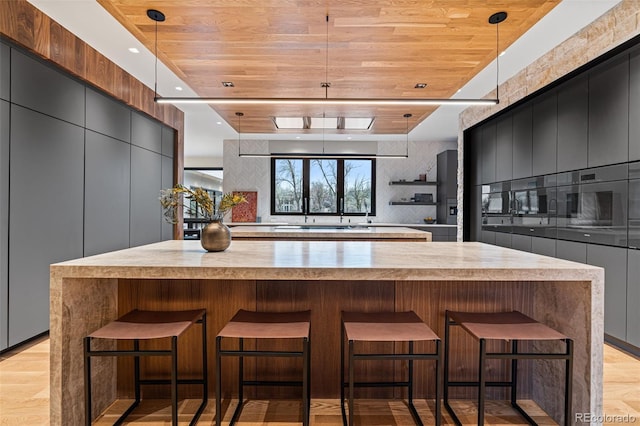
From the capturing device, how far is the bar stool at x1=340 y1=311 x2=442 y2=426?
1.60 meters

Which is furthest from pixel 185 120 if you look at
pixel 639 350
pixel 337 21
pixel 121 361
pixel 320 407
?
pixel 639 350

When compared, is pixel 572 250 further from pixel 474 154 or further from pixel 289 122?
pixel 289 122

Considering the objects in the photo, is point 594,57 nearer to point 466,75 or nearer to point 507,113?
point 466,75

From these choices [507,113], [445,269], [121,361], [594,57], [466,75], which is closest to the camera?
[445,269]

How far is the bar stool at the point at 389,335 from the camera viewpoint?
160 cm

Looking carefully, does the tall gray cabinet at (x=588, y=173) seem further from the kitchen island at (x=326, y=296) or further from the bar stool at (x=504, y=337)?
the bar stool at (x=504, y=337)

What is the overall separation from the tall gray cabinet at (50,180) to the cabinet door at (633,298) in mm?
4961

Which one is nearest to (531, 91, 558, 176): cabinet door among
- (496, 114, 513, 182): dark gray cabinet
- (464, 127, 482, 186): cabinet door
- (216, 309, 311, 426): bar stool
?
(496, 114, 513, 182): dark gray cabinet

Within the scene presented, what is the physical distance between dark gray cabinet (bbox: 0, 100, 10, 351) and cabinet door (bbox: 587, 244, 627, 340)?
496 centimetres

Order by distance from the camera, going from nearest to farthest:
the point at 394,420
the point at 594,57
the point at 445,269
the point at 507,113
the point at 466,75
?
Result: the point at 445,269
the point at 394,420
the point at 594,57
the point at 466,75
the point at 507,113

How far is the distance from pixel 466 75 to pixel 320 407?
3.16 meters

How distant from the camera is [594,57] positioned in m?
3.06

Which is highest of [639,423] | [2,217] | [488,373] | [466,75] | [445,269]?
[466,75]

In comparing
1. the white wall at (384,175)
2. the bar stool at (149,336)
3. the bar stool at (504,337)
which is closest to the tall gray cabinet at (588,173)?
the bar stool at (504,337)
